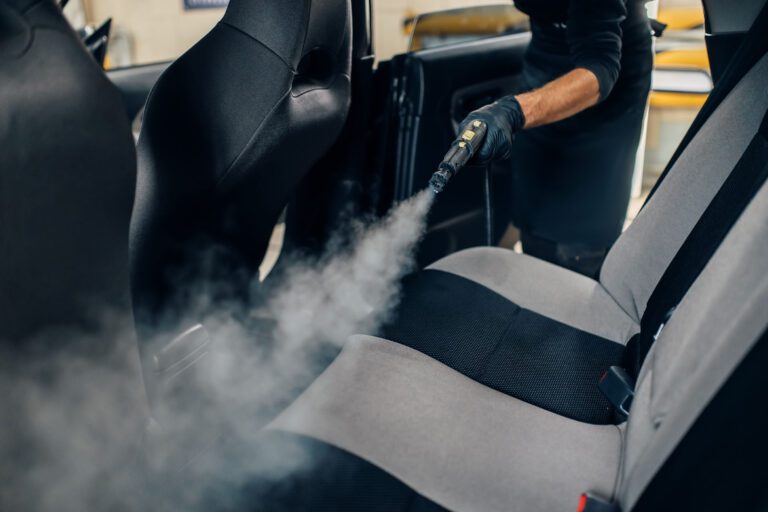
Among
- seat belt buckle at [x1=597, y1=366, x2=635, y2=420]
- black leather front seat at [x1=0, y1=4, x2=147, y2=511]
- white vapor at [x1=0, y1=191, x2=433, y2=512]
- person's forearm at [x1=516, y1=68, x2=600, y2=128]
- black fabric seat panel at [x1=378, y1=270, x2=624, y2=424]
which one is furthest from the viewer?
person's forearm at [x1=516, y1=68, x2=600, y2=128]

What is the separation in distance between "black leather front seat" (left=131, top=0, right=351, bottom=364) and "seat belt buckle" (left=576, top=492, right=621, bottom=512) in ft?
2.74

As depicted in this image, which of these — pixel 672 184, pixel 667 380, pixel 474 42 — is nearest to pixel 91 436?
pixel 667 380

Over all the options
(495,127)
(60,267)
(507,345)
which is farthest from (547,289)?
(60,267)

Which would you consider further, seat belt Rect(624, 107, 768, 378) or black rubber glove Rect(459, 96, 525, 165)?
black rubber glove Rect(459, 96, 525, 165)

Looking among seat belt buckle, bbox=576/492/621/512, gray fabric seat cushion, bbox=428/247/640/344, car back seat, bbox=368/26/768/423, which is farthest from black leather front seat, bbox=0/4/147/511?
gray fabric seat cushion, bbox=428/247/640/344

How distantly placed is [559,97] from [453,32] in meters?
1.11

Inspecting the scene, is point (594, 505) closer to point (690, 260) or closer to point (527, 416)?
point (527, 416)

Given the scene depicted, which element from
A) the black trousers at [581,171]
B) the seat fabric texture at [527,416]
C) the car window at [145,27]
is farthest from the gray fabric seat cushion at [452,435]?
the car window at [145,27]

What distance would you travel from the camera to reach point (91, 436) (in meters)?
0.99

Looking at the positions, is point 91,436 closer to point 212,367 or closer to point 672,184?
point 212,367

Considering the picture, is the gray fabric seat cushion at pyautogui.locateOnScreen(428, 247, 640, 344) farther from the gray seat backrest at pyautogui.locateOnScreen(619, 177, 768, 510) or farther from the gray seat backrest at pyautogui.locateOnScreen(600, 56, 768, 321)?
the gray seat backrest at pyautogui.locateOnScreen(619, 177, 768, 510)

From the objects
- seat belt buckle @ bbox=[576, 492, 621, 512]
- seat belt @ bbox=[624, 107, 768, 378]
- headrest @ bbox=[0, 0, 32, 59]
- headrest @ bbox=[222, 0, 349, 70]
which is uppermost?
headrest @ bbox=[0, 0, 32, 59]

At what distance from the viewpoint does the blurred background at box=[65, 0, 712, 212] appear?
2.58m

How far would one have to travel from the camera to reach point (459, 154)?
1229 mm
